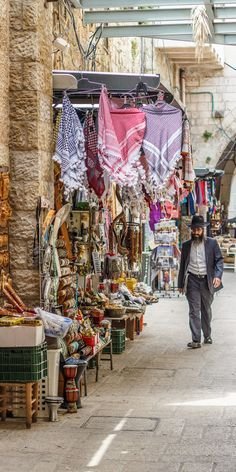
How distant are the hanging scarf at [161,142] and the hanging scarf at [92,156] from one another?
513mm

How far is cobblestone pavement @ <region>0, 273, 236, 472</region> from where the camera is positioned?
20.6 feet

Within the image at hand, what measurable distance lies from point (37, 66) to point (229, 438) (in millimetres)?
3724

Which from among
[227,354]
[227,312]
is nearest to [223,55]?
[227,312]

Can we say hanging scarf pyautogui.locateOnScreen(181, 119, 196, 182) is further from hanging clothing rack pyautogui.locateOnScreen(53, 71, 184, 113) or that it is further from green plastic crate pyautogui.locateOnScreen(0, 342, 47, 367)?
green plastic crate pyautogui.locateOnScreen(0, 342, 47, 367)

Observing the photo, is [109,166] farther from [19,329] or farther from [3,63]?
[19,329]

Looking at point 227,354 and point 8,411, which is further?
point 227,354

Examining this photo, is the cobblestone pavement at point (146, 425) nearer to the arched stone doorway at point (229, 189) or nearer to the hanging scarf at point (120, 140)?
the hanging scarf at point (120, 140)

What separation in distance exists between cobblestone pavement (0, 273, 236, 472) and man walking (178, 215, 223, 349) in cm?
46

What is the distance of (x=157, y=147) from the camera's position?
9094 mm

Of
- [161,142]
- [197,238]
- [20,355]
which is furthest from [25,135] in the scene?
[197,238]

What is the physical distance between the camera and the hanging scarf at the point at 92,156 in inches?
362

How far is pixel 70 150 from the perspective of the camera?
8805 mm

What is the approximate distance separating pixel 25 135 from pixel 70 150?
0.58 meters

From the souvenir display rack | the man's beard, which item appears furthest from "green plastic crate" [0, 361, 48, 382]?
the souvenir display rack
